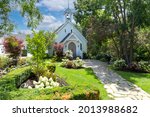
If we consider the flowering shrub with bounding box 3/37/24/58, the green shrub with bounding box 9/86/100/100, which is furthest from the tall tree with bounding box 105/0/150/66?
the green shrub with bounding box 9/86/100/100

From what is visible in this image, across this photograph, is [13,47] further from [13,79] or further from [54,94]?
[54,94]

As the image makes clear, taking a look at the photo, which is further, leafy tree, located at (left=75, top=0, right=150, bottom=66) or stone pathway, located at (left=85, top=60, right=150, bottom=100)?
leafy tree, located at (left=75, top=0, right=150, bottom=66)

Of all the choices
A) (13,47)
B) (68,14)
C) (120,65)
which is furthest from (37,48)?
(68,14)

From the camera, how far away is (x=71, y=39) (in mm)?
40906

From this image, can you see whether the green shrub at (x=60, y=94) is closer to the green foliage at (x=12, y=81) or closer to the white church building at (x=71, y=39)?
the green foliage at (x=12, y=81)

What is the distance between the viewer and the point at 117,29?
95.3ft

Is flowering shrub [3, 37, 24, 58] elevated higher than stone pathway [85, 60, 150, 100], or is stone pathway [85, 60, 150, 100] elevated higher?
flowering shrub [3, 37, 24, 58]

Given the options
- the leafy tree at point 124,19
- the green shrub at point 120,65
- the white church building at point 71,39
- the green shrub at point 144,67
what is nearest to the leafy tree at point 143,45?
the leafy tree at point 124,19

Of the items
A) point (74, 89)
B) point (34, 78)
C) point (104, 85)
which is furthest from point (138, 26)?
point (74, 89)

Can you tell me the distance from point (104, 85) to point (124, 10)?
1195 centimetres

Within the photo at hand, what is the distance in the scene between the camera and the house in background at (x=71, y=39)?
4100 centimetres

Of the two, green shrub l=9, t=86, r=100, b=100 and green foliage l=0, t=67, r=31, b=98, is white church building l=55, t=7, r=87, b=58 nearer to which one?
green foliage l=0, t=67, r=31, b=98

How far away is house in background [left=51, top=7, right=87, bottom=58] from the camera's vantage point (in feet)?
135

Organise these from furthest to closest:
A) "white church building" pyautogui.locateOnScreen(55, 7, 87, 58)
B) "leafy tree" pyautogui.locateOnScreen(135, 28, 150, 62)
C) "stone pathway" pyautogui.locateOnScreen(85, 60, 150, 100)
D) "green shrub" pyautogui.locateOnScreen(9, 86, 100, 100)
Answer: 1. "white church building" pyautogui.locateOnScreen(55, 7, 87, 58)
2. "leafy tree" pyautogui.locateOnScreen(135, 28, 150, 62)
3. "stone pathway" pyautogui.locateOnScreen(85, 60, 150, 100)
4. "green shrub" pyautogui.locateOnScreen(9, 86, 100, 100)
